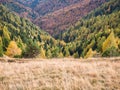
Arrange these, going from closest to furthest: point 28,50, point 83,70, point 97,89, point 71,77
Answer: point 97,89 < point 71,77 < point 83,70 < point 28,50

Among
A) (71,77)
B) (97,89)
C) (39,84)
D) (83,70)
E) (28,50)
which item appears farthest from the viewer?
(28,50)

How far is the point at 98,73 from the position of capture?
12242 millimetres

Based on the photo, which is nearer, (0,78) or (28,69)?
(0,78)

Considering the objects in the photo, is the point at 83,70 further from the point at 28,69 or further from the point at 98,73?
the point at 28,69

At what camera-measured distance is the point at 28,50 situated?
9644 centimetres

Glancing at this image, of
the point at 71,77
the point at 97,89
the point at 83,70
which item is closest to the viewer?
the point at 97,89

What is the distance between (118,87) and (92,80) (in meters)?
1.47

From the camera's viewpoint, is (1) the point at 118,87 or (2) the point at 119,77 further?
(2) the point at 119,77

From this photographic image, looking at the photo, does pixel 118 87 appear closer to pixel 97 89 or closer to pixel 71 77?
pixel 97 89

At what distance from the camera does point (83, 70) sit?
13.0m

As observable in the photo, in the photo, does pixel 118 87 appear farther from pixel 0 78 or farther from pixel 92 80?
pixel 0 78

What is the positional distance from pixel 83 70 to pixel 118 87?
3131 mm

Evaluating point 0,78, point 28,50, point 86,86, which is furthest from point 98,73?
point 28,50

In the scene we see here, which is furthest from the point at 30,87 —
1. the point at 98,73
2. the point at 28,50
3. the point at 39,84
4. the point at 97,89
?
the point at 28,50
